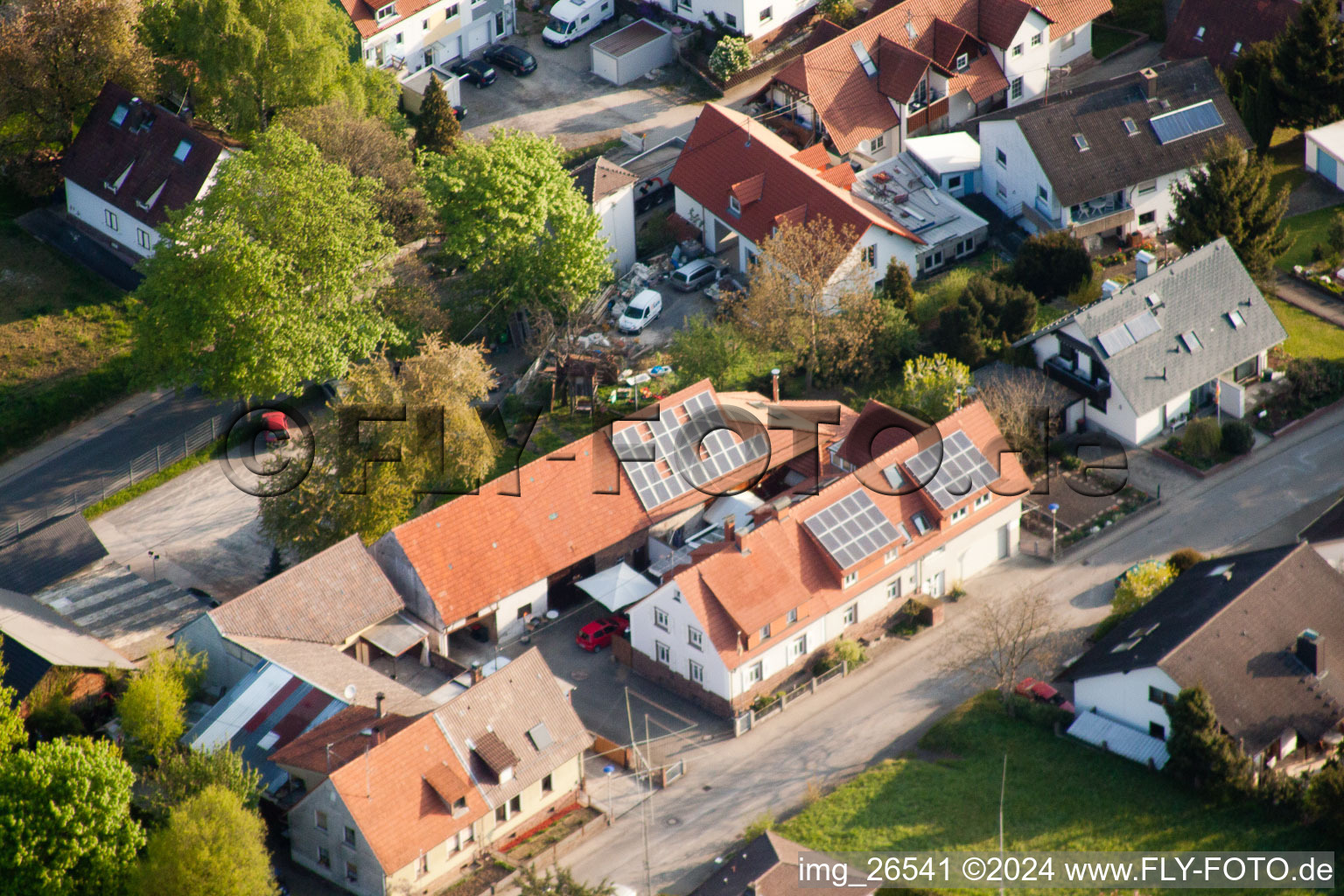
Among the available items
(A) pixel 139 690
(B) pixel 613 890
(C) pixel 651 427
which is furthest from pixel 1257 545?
(A) pixel 139 690

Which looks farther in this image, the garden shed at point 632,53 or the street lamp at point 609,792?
the garden shed at point 632,53

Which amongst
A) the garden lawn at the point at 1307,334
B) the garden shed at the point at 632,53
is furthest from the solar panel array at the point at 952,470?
the garden shed at the point at 632,53

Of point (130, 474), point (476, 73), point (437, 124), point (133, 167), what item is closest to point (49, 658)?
point (130, 474)

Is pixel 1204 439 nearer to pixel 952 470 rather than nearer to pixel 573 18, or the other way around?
pixel 952 470

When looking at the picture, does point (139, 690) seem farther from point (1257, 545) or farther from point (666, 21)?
point (666, 21)

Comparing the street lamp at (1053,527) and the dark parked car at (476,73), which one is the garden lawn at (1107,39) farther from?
the street lamp at (1053,527)

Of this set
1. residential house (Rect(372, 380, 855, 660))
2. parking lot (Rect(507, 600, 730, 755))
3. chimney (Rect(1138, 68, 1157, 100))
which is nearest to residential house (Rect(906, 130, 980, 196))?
chimney (Rect(1138, 68, 1157, 100))
